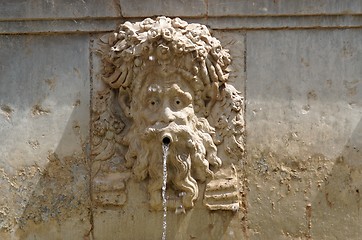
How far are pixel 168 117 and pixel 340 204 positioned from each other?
1.27 metres

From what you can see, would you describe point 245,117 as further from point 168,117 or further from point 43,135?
point 43,135

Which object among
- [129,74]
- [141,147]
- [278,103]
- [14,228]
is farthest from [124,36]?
[14,228]

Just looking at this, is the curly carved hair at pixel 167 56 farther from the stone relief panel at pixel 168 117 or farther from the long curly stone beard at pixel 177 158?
the long curly stone beard at pixel 177 158

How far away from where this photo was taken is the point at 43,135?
5805 mm

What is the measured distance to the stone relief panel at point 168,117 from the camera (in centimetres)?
552

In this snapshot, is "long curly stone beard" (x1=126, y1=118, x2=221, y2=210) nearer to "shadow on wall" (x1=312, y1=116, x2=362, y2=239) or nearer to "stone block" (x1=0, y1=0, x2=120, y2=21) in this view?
"shadow on wall" (x1=312, y1=116, x2=362, y2=239)

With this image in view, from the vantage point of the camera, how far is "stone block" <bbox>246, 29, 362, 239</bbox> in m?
5.66

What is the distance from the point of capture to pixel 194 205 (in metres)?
5.62

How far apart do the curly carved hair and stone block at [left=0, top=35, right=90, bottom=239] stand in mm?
265

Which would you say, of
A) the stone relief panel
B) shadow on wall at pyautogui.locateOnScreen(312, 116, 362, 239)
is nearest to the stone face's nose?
the stone relief panel

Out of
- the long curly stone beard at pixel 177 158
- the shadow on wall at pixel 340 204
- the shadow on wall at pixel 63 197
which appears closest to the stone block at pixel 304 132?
the shadow on wall at pixel 340 204

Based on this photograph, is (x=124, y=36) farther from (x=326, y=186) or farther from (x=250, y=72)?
(x=326, y=186)

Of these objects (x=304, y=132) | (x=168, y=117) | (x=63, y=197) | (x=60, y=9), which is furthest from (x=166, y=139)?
(x=60, y=9)

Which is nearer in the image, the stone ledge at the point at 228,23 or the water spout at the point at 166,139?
the water spout at the point at 166,139
